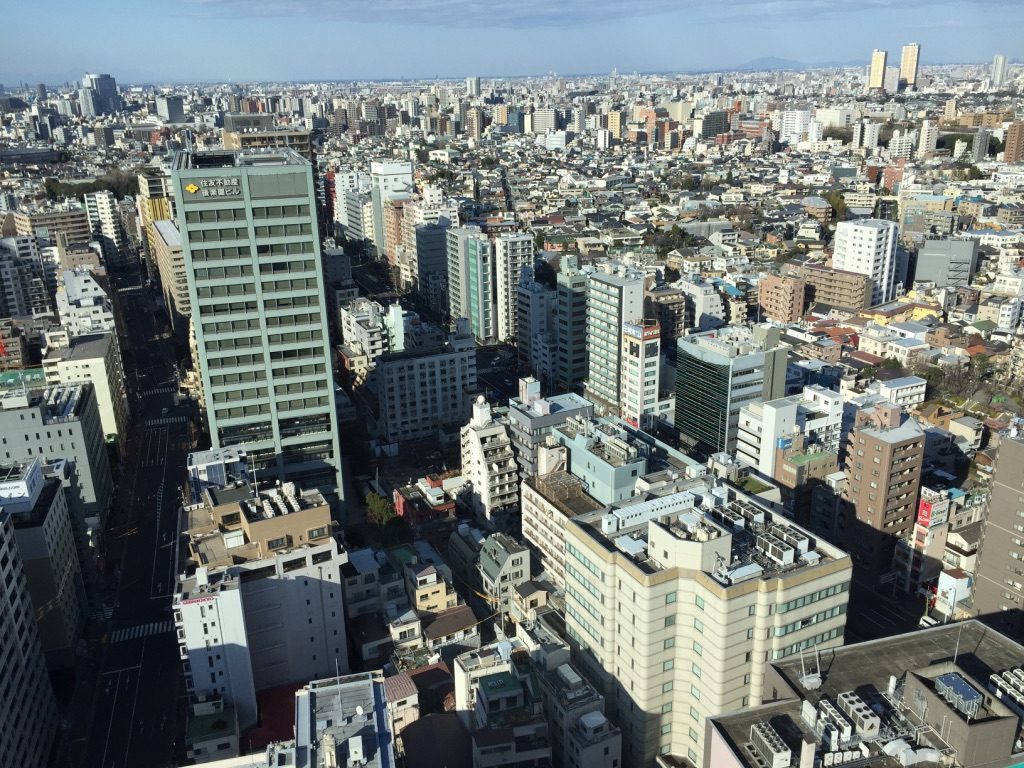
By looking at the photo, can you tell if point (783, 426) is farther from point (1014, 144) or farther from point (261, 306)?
point (1014, 144)

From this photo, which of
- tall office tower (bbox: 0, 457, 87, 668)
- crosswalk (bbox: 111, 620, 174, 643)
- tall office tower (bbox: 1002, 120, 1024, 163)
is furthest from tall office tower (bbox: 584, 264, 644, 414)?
tall office tower (bbox: 1002, 120, 1024, 163)

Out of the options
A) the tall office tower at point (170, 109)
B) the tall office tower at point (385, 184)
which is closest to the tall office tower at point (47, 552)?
the tall office tower at point (385, 184)

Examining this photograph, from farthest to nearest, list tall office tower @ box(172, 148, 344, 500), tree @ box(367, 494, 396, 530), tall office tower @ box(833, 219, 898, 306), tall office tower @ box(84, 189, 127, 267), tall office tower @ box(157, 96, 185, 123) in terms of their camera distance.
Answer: tall office tower @ box(157, 96, 185, 123), tall office tower @ box(84, 189, 127, 267), tall office tower @ box(833, 219, 898, 306), tree @ box(367, 494, 396, 530), tall office tower @ box(172, 148, 344, 500)

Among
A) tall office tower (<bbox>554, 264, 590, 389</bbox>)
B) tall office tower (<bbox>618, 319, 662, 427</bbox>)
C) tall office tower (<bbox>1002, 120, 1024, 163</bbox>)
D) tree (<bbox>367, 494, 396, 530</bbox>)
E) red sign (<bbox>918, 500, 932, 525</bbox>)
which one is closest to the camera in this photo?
red sign (<bbox>918, 500, 932, 525</bbox>)

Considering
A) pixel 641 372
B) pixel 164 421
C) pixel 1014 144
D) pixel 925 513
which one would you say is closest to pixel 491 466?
pixel 641 372

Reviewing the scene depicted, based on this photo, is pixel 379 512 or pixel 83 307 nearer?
pixel 379 512

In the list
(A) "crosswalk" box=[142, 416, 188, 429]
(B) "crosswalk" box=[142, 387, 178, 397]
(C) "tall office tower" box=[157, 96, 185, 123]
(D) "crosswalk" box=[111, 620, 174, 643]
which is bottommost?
(D) "crosswalk" box=[111, 620, 174, 643]

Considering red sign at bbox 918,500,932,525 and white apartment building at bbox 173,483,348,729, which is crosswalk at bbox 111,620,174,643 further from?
red sign at bbox 918,500,932,525
